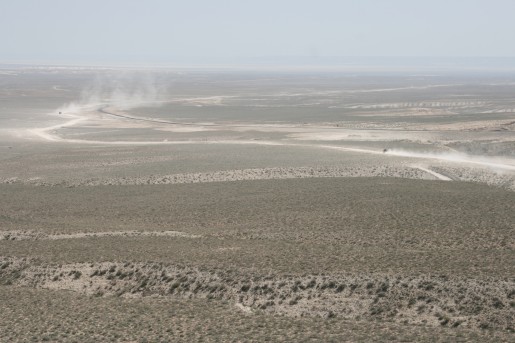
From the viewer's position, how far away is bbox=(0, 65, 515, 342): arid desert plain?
19.3 m

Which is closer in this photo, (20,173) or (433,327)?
(433,327)

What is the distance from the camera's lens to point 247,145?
61.5 metres

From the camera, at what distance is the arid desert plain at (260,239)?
1927cm

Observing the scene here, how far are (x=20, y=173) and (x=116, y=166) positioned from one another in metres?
6.86

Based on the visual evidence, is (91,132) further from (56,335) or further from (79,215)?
(56,335)

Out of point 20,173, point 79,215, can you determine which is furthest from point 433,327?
point 20,173

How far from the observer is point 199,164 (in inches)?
1973

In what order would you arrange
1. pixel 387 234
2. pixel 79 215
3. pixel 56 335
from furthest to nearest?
pixel 79 215 < pixel 387 234 < pixel 56 335

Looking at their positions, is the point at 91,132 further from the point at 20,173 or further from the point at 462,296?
the point at 462,296

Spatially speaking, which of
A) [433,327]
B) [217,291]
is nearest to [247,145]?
[217,291]

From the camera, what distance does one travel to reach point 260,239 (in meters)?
28.3

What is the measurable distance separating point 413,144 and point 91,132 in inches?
1445

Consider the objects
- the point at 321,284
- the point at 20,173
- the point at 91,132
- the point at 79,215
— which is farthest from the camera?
the point at 91,132

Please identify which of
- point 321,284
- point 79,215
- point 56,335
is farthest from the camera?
point 79,215
